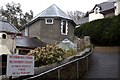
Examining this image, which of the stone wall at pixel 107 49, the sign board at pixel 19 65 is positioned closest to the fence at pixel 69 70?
the sign board at pixel 19 65

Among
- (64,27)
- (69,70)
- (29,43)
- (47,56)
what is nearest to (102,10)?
(64,27)

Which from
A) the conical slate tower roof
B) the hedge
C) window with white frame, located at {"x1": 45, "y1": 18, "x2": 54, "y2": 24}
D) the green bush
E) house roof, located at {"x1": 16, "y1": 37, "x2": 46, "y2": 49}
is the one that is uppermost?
the conical slate tower roof

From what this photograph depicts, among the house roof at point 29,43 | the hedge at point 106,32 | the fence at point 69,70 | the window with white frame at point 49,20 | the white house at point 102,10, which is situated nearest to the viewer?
the fence at point 69,70

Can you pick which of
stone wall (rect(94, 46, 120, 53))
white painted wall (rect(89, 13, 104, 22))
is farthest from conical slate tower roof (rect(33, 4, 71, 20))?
stone wall (rect(94, 46, 120, 53))

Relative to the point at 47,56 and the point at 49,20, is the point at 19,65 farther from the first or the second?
the point at 49,20

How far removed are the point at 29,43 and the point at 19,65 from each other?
2892 centimetres

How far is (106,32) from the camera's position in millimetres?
29188

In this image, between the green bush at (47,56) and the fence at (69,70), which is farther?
the green bush at (47,56)

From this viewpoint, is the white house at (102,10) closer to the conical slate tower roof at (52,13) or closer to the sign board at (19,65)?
the conical slate tower roof at (52,13)

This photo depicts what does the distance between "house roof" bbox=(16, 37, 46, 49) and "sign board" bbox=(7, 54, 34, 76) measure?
25.5m

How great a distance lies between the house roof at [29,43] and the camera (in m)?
36.1

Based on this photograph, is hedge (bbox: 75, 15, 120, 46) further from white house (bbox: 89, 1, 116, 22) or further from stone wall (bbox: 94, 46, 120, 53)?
white house (bbox: 89, 1, 116, 22)

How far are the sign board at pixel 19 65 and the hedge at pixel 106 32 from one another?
19325 millimetres

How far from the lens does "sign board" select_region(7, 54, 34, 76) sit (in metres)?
8.87
